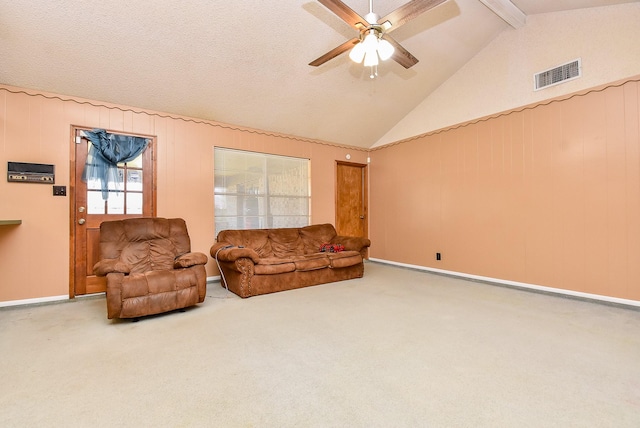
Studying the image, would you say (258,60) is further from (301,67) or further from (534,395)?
(534,395)

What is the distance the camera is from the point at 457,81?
4.81 m

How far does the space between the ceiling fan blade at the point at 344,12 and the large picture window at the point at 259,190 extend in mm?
3005

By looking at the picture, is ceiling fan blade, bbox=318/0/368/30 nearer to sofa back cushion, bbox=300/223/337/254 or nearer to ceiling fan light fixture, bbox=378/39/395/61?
ceiling fan light fixture, bbox=378/39/395/61

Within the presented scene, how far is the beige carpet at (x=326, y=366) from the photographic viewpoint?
60.0 inches

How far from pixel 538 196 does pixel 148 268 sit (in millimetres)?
5045

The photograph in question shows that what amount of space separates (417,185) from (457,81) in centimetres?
184

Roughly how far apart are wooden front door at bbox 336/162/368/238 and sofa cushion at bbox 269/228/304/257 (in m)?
1.37

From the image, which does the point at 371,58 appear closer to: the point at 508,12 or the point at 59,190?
the point at 508,12

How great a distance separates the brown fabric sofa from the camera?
3.66 meters

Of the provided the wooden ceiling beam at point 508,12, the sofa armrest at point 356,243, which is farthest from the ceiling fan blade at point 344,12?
the sofa armrest at point 356,243

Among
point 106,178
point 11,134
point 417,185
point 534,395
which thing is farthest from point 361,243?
point 11,134

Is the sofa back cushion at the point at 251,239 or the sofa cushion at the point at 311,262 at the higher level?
the sofa back cushion at the point at 251,239

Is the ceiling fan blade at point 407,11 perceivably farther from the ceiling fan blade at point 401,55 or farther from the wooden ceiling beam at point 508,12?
the wooden ceiling beam at point 508,12

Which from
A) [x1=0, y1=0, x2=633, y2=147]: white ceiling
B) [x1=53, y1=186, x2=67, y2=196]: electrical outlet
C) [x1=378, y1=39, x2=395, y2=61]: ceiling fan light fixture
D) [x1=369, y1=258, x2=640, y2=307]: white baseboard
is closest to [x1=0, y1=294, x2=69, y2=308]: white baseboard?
[x1=53, y1=186, x2=67, y2=196]: electrical outlet
